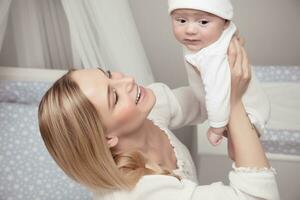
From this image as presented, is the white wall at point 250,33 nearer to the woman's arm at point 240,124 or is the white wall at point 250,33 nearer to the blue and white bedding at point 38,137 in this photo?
the blue and white bedding at point 38,137

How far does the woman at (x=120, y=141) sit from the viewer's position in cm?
96

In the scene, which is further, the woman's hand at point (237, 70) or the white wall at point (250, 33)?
the white wall at point (250, 33)

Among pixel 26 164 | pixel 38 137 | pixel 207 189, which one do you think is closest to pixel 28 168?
pixel 26 164

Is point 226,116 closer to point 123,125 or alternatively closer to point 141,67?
point 123,125

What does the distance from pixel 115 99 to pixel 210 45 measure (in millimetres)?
234

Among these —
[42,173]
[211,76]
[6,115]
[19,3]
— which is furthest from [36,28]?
[211,76]

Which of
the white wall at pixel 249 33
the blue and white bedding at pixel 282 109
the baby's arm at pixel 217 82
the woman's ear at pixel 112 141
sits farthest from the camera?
the white wall at pixel 249 33

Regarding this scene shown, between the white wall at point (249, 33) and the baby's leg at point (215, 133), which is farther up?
the baby's leg at point (215, 133)

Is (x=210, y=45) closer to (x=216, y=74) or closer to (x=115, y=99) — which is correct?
(x=216, y=74)

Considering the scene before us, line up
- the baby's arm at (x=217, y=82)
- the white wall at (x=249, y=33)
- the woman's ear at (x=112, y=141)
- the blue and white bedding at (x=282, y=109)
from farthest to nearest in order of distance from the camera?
the white wall at (x=249, y=33)
the blue and white bedding at (x=282, y=109)
the woman's ear at (x=112, y=141)
the baby's arm at (x=217, y=82)

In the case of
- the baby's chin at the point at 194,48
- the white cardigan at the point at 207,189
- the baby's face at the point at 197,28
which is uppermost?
the baby's face at the point at 197,28

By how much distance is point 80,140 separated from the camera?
988 mm

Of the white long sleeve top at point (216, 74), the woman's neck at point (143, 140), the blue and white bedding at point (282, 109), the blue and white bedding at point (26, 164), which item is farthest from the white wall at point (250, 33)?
the white long sleeve top at point (216, 74)

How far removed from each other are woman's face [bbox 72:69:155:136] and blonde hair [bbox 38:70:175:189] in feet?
0.06
